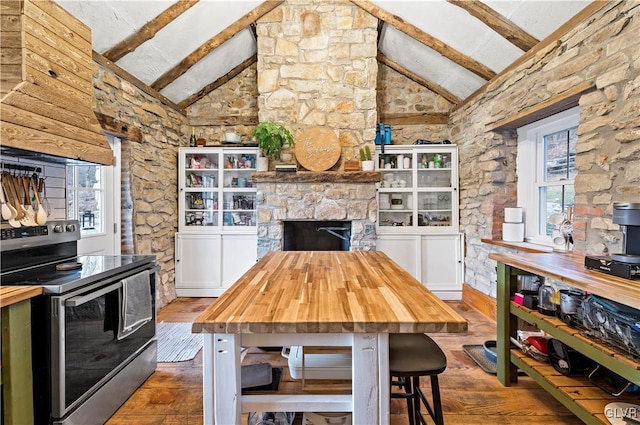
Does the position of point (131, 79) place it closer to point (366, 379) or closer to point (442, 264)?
point (366, 379)

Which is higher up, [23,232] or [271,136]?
[271,136]

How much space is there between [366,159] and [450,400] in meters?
2.67

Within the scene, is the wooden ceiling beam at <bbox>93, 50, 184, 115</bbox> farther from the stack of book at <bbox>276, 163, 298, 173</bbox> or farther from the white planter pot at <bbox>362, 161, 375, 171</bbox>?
the white planter pot at <bbox>362, 161, 375, 171</bbox>

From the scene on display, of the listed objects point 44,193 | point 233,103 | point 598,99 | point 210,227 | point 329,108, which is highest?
point 233,103

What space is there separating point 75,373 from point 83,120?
4.91 feet

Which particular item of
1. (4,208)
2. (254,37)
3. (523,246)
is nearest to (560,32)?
(523,246)

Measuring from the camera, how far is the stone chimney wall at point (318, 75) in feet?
13.2

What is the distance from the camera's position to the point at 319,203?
158 inches

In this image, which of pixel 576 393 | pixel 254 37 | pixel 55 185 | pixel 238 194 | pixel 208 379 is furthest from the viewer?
pixel 238 194

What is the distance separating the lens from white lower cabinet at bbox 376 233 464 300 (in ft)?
14.1

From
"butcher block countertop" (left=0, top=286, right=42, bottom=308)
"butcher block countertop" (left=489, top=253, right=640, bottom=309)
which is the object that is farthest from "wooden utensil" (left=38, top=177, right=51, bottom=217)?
"butcher block countertop" (left=489, top=253, right=640, bottom=309)

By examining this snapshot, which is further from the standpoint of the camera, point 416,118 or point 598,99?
point 416,118

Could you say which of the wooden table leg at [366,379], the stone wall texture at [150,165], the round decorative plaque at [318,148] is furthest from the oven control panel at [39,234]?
the round decorative plaque at [318,148]

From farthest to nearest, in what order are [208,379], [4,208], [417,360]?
[4,208], [417,360], [208,379]
